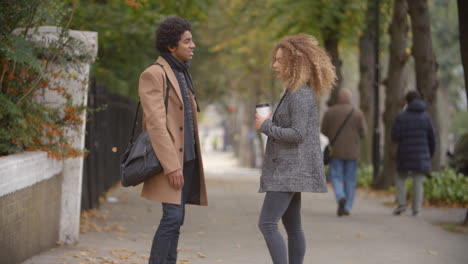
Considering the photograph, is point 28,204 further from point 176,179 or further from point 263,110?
point 263,110

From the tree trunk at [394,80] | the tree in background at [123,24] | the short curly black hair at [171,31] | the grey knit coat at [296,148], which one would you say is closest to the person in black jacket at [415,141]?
the tree in background at [123,24]

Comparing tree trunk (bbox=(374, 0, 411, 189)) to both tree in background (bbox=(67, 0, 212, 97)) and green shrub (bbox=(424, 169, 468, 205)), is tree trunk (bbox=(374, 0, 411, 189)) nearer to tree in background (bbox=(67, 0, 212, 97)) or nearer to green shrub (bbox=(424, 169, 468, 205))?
green shrub (bbox=(424, 169, 468, 205))

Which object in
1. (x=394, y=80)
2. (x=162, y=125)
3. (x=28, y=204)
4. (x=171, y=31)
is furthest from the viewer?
(x=394, y=80)

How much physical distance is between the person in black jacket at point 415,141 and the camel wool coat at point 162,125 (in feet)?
21.6

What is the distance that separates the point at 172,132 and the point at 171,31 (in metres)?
0.72

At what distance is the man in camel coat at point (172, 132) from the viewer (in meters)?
4.95

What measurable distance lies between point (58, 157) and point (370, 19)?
13831mm

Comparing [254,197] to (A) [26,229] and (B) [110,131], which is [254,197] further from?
(A) [26,229]

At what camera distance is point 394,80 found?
16453 millimetres

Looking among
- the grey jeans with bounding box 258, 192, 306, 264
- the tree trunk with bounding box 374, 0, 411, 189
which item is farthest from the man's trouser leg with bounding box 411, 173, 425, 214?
the grey jeans with bounding box 258, 192, 306, 264

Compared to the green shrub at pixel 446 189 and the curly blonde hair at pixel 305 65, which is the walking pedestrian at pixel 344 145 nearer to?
the green shrub at pixel 446 189

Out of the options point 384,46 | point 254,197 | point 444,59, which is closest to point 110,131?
point 254,197

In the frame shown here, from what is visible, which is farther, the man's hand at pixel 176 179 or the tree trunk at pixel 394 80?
the tree trunk at pixel 394 80

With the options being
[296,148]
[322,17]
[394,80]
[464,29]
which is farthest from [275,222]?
[322,17]
